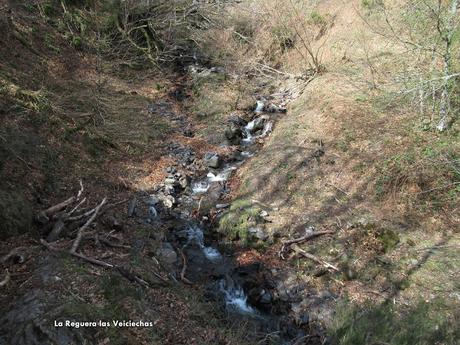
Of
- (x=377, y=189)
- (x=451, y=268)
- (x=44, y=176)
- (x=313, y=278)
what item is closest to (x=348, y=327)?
(x=313, y=278)

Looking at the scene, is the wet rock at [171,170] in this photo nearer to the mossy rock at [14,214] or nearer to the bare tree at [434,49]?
the mossy rock at [14,214]

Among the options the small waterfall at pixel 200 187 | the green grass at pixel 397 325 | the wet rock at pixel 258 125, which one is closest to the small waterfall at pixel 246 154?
the wet rock at pixel 258 125

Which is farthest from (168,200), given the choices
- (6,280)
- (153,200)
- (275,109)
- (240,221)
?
(275,109)

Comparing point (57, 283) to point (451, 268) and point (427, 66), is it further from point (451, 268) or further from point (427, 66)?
point (427, 66)

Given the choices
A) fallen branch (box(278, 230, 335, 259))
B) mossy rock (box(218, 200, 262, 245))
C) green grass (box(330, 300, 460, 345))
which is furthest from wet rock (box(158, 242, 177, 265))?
green grass (box(330, 300, 460, 345))

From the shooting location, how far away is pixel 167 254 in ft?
27.2

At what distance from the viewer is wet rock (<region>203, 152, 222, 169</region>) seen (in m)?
12.3

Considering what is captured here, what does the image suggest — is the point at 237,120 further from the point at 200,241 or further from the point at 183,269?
the point at 183,269

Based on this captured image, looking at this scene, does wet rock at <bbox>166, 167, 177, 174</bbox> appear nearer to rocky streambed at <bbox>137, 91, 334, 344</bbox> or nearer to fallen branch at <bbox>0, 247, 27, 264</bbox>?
rocky streambed at <bbox>137, 91, 334, 344</bbox>

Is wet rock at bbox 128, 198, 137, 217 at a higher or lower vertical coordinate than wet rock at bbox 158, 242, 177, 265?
lower

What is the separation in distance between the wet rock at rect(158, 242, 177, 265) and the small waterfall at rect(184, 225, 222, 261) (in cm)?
67

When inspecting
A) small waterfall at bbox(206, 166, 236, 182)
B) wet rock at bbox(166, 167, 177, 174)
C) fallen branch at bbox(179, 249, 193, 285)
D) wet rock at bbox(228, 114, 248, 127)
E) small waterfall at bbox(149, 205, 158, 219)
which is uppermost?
wet rock at bbox(228, 114, 248, 127)

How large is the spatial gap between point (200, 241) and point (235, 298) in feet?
6.71

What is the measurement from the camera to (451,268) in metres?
7.39
